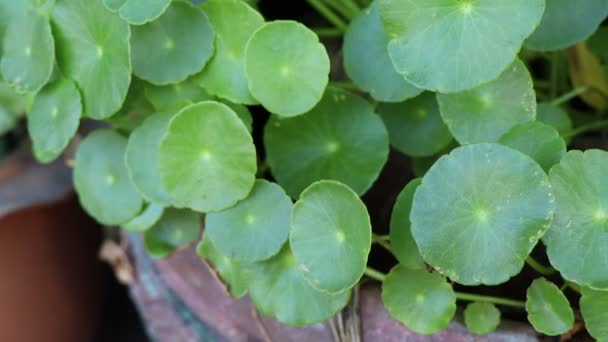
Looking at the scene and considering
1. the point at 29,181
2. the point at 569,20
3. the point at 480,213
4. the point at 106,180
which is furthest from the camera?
the point at 29,181

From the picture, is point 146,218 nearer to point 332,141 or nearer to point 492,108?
point 332,141

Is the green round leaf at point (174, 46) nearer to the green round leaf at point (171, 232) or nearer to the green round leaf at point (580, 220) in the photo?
the green round leaf at point (171, 232)

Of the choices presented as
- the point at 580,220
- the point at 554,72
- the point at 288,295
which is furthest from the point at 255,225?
the point at 554,72

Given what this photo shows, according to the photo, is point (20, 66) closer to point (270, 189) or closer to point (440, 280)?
point (270, 189)

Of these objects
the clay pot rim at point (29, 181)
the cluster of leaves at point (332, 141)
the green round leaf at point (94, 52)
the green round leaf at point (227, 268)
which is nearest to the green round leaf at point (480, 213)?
the cluster of leaves at point (332, 141)

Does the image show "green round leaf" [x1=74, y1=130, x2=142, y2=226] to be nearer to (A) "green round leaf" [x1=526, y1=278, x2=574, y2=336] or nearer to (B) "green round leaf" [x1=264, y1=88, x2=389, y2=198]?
(B) "green round leaf" [x1=264, y1=88, x2=389, y2=198]

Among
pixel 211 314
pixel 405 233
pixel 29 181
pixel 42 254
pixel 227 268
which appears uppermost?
pixel 405 233

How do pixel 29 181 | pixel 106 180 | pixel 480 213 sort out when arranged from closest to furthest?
pixel 480 213
pixel 106 180
pixel 29 181
